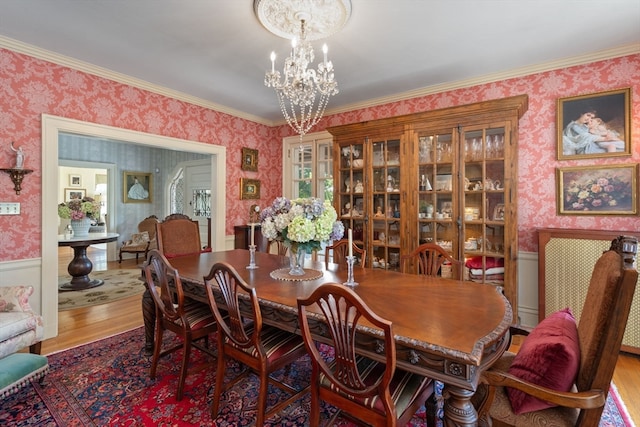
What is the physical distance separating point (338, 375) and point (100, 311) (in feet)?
11.8

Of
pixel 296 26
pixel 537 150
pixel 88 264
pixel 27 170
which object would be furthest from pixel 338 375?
pixel 88 264

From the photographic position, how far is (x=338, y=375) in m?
1.29

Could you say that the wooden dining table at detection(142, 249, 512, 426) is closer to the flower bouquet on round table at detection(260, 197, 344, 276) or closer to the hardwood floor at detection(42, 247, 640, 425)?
the flower bouquet on round table at detection(260, 197, 344, 276)

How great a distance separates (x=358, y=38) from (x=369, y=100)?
158cm

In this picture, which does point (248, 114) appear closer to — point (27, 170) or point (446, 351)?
point (27, 170)

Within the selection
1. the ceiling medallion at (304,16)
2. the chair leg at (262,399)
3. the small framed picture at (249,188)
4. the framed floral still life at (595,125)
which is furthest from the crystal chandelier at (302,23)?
the small framed picture at (249,188)

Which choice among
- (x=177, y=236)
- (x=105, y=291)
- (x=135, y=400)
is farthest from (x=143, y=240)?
(x=135, y=400)

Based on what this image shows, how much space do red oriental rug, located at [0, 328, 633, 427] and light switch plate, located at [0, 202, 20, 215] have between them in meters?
1.35

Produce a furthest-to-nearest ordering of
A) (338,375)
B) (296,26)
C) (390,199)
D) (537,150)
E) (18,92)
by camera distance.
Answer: (390,199), (537,150), (18,92), (296,26), (338,375)

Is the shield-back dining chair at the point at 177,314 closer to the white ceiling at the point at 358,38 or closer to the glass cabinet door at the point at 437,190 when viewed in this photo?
the white ceiling at the point at 358,38

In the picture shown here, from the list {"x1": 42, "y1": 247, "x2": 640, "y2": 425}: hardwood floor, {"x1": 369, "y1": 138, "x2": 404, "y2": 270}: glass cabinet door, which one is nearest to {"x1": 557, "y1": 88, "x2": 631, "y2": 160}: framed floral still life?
{"x1": 369, "y1": 138, "x2": 404, "y2": 270}: glass cabinet door

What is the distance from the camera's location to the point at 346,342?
1.22 metres

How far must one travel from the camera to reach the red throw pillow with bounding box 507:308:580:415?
1.13 m

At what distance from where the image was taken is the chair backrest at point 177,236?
130 inches
